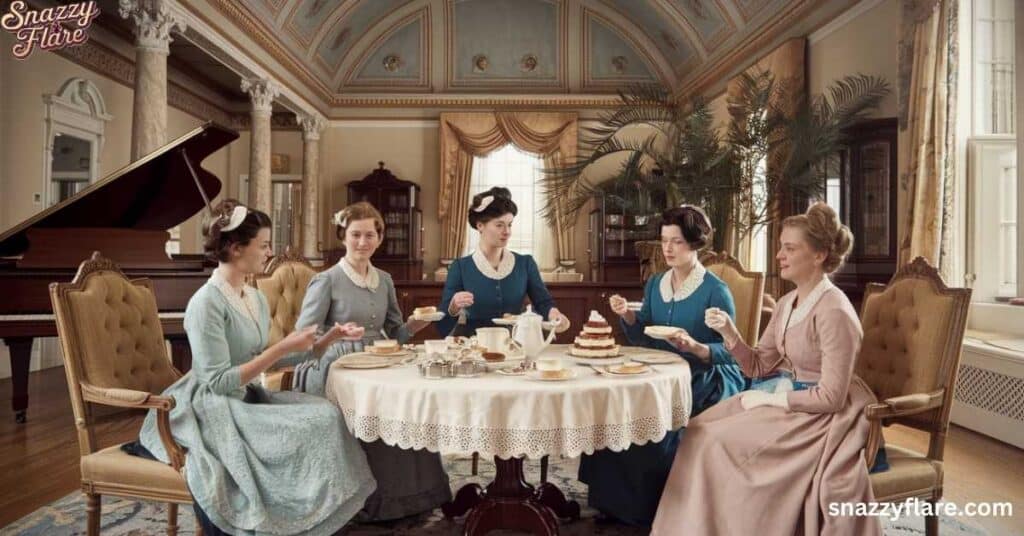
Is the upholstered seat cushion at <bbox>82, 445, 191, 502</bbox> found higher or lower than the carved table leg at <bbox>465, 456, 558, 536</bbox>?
higher

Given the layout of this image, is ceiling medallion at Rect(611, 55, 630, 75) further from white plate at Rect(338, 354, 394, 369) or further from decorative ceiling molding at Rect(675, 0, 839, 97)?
white plate at Rect(338, 354, 394, 369)

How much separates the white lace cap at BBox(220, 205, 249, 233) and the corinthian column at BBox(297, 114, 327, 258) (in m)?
8.93

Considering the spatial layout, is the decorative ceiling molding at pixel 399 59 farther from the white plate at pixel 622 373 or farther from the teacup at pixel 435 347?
the white plate at pixel 622 373

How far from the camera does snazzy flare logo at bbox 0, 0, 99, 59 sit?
6.14 m

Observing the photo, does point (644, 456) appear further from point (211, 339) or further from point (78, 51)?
point (78, 51)

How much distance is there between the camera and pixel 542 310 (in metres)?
3.47

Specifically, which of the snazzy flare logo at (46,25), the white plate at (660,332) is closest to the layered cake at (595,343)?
the white plate at (660,332)

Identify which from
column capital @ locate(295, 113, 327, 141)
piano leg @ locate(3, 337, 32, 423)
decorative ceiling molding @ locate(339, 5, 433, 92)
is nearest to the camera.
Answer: piano leg @ locate(3, 337, 32, 423)

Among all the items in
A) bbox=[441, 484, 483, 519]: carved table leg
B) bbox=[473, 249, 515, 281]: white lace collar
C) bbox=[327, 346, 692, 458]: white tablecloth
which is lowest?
bbox=[441, 484, 483, 519]: carved table leg

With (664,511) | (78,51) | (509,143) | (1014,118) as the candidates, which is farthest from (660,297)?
(509,143)

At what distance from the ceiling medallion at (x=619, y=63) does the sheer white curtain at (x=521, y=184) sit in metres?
2.02

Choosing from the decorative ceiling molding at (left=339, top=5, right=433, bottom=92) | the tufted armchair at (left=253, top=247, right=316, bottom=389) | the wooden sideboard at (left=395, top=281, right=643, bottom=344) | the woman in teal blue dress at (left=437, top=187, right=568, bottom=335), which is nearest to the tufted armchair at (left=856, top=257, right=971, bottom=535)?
the woman in teal blue dress at (left=437, top=187, right=568, bottom=335)

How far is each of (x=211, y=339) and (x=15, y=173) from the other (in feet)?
19.9

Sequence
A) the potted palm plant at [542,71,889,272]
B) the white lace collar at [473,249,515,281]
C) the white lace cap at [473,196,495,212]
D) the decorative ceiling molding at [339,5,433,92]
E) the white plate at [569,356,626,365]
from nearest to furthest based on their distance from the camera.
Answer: the white plate at [569,356,626,365]
the white lace cap at [473,196,495,212]
the white lace collar at [473,249,515,281]
the potted palm plant at [542,71,889,272]
the decorative ceiling molding at [339,5,433,92]
